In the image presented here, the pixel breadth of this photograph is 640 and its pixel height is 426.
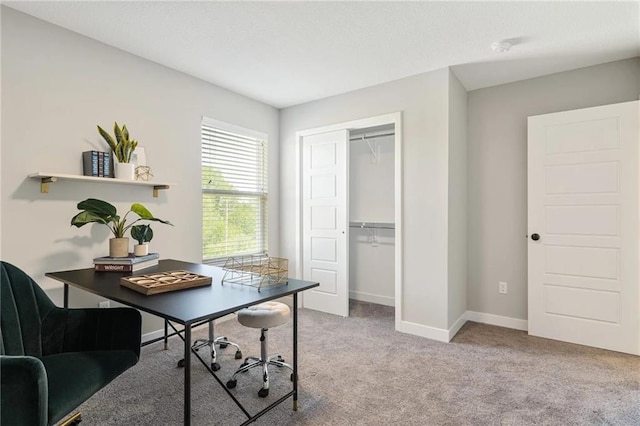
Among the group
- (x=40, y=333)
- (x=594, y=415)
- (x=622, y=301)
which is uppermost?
(x=40, y=333)

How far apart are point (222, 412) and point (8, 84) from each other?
2526 millimetres

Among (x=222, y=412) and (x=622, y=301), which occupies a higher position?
(x=622, y=301)

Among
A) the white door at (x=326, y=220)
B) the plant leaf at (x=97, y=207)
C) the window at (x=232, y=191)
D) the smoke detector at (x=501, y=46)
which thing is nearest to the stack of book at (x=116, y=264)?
the plant leaf at (x=97, y=207)

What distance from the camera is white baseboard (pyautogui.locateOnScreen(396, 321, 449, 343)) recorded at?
308 cm

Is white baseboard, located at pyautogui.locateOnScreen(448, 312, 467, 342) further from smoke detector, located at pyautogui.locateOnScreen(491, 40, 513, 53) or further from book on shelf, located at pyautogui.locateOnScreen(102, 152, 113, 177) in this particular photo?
book on shelf, located at pyautogui.locateOnScreen(102, 152, 113, 177)

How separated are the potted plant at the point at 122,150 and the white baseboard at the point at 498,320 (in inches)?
143

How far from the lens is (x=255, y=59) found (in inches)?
115

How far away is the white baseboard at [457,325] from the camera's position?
3.15 m

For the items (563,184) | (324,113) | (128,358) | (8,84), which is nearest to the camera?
(128,358)

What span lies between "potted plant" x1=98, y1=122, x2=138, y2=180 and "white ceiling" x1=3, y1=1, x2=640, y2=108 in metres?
0.72

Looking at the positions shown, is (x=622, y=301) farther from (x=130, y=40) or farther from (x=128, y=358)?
(x=130, y=40)

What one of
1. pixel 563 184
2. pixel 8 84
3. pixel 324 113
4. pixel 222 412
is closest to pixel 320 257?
pixel 324 113

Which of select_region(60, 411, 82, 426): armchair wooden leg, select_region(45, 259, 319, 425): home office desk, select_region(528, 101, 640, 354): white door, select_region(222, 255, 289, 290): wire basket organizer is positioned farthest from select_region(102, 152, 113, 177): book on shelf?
select_region(528, 101, 640, 354): white door

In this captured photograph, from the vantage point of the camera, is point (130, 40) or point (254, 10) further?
point (130, 40)
